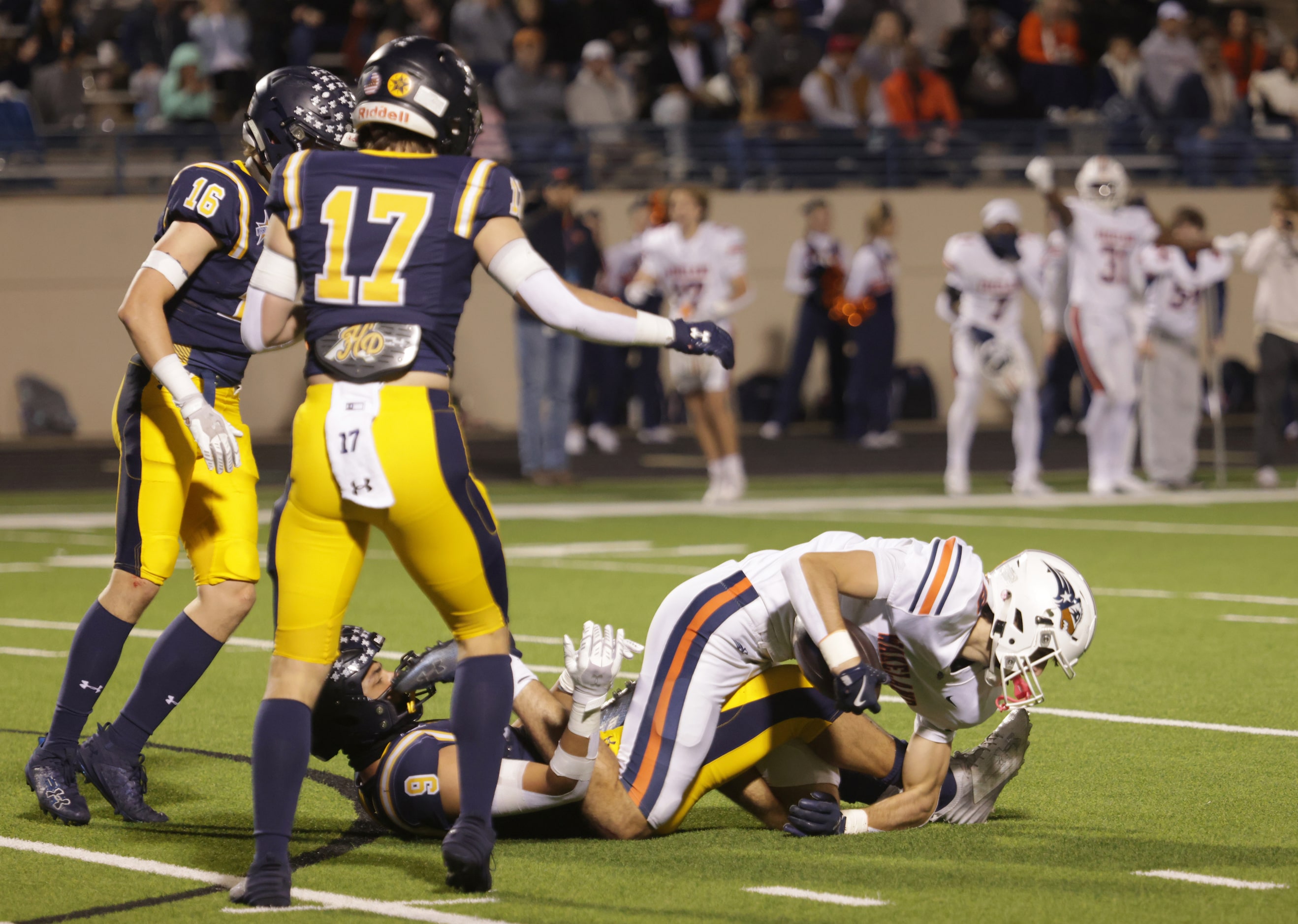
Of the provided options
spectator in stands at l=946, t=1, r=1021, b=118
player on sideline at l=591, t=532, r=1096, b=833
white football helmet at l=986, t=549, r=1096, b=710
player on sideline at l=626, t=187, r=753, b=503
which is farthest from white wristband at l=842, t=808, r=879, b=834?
spectator in stands at l=946, t=1, r=1021, b=118

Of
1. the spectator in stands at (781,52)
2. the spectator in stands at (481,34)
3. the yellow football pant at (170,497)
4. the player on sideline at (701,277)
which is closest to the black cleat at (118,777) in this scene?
the yellow football pant at (170,497)

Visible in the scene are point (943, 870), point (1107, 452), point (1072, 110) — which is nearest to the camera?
point (943, 870)

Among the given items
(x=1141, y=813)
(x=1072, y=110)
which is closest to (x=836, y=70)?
(x=1072, y=110)

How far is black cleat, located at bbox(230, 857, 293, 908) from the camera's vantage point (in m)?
4.11

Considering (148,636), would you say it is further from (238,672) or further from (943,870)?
(943,870)

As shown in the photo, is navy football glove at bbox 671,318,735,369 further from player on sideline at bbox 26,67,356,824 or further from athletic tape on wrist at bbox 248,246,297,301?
player on sideline at bbox 26,67,356,824

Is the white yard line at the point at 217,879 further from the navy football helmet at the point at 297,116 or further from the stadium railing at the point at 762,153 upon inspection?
the stadium railing at the point at 762,153

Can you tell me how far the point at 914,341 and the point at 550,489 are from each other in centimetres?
862

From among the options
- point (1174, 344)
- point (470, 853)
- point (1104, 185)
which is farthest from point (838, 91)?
point (470, 853)

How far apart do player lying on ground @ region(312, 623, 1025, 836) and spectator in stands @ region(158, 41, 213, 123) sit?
1673cm

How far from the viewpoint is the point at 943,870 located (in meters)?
4.55

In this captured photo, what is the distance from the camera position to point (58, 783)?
17.0 feet

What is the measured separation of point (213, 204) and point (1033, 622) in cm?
260

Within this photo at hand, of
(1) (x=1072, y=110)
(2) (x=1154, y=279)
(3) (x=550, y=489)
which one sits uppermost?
(1) (x=1072, y=110)
